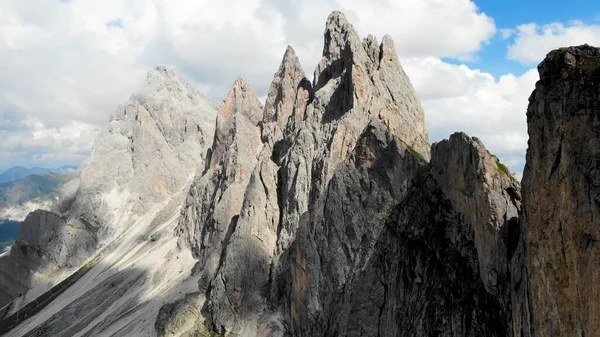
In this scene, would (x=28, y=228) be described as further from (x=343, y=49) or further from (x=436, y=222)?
(x=436, y=222)

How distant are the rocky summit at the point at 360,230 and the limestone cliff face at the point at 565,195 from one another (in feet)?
0.24

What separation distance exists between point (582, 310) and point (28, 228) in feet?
709

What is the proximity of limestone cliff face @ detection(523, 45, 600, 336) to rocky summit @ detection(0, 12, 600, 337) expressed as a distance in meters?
0.07

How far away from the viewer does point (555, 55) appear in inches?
1091

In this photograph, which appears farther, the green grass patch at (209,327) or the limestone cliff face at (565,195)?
the green grass patch at (209,327)

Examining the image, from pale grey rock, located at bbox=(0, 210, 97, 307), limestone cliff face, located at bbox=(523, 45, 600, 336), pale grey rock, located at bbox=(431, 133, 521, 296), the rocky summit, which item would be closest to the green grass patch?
the rocky summit

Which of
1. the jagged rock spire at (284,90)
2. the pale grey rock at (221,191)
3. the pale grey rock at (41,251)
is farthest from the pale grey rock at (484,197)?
the pale grey rock at (41,251)

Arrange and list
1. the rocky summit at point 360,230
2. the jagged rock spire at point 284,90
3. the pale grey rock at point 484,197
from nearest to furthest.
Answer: the rocky summit at point 360,230 < the pale grey rock at point 484,197 < the jagged rock spire at point 284,90

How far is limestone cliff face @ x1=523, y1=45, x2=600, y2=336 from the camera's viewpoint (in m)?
24.4

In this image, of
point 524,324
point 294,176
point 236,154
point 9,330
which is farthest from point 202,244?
point 524,324

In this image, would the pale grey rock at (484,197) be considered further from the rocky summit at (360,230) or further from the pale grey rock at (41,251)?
the pale grey rock at (41,251)

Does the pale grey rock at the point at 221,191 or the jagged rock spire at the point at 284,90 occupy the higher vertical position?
the jagged rock spire at the point at 284,90

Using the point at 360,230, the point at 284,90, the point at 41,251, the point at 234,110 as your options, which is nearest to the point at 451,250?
the point at 360,230

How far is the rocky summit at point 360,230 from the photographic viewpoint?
1042 inches
